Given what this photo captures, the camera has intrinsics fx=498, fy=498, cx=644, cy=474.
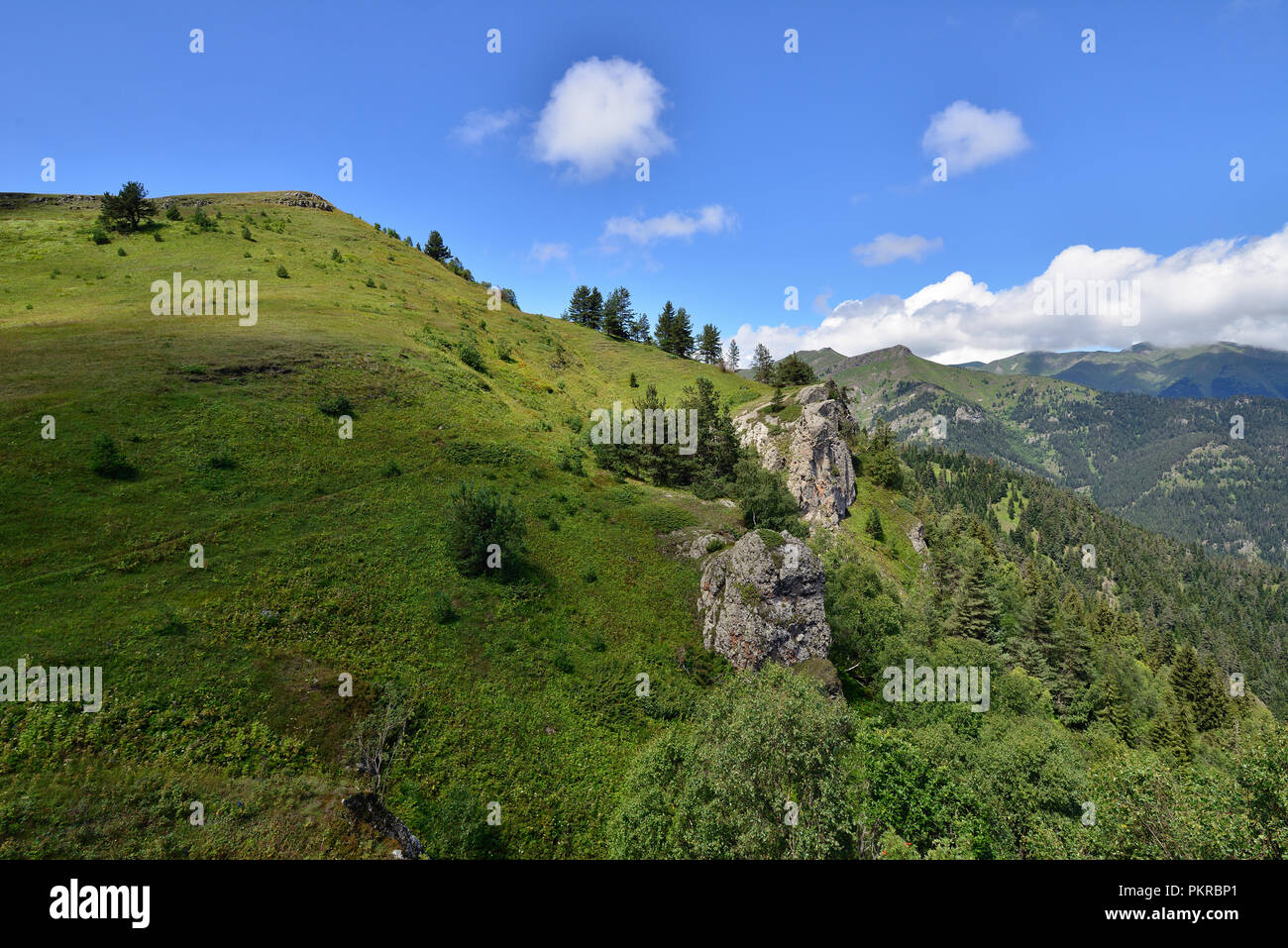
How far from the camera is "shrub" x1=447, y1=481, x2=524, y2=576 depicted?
112ft

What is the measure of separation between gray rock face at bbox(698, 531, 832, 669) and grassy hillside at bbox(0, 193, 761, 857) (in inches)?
94.4

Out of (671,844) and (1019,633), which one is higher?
(671,844)

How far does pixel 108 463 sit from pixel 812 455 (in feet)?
267

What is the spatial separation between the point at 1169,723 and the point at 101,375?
385ft

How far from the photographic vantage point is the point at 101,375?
125ft

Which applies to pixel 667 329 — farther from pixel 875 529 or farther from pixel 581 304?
pixel 875 529

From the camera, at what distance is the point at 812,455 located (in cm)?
8425

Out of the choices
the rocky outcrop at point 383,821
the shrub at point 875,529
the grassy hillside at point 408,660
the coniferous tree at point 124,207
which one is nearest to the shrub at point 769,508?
the grassy hillside at point 408,660

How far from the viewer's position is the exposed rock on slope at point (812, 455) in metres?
83.0

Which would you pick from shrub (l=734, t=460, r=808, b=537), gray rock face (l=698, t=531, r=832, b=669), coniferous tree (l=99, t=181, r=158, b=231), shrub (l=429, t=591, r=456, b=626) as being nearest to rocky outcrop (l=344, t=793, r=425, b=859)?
shrub (l=429, t=591, r=456, b=626)

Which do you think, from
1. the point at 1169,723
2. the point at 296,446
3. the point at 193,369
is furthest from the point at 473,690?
the point at 1169,723

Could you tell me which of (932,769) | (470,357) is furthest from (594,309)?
(932,769)

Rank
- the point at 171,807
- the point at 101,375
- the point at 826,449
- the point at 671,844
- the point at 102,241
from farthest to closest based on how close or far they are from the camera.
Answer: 1. the point at 826,449
2. the point at 102,241
3. the point at 101,375
4. the point at 671,844
5. the point at 171,807

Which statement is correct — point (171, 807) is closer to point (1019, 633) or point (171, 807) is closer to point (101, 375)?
point (101, 375)
